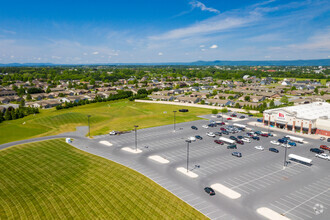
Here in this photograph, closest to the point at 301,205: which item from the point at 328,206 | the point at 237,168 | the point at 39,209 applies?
the point at 328,206

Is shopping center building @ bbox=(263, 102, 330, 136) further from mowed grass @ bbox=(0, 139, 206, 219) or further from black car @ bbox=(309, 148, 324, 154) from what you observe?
mowed grass @ bbox=(0, 139, 206, 219)

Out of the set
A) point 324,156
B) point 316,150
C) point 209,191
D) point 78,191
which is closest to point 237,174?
point 209,191

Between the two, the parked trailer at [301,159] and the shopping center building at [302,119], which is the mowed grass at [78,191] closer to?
the parked trailer at [301,159]

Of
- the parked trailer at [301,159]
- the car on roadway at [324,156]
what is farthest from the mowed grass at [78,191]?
the car on roadway at [324,156]

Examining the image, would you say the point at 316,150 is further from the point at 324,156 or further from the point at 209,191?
the point at 209,191

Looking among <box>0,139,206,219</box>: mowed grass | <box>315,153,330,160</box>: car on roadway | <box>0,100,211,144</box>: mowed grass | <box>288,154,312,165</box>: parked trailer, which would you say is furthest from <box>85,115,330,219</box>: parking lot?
<box>0,100,211,144</box>: mowed grass
